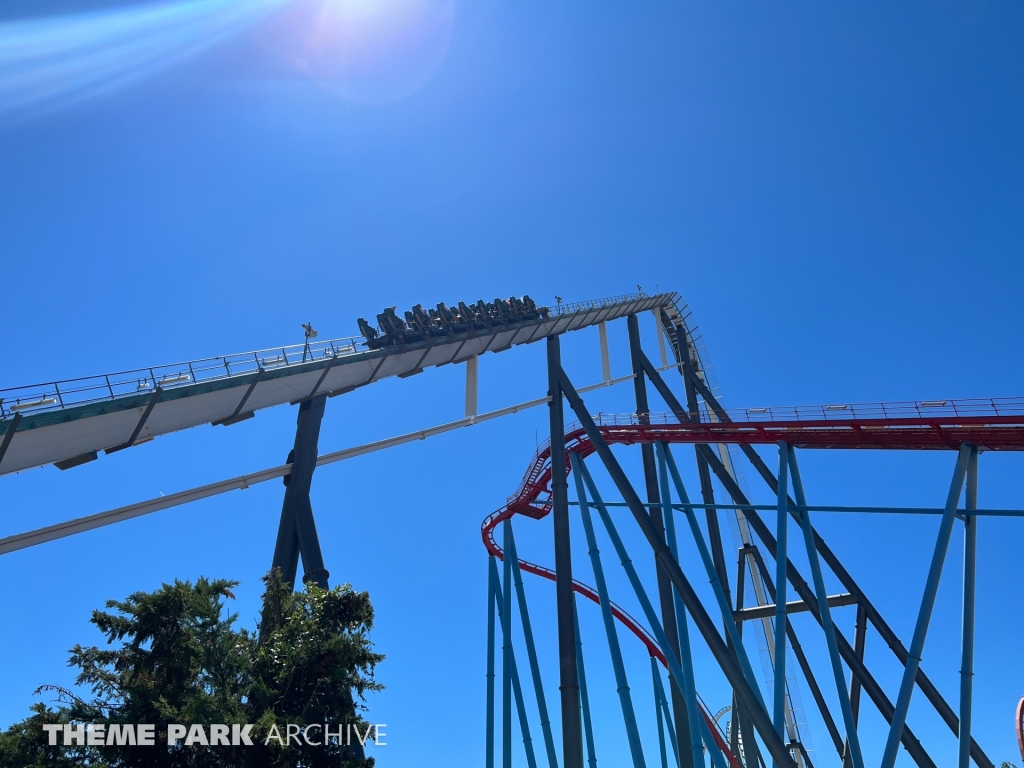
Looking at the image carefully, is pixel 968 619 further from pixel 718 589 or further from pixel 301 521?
pixel 301 521

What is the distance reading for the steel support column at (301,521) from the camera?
38.2 ft

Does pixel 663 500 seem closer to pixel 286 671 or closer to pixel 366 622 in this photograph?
Answer: pixel 366 622

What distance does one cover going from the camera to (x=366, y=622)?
417 inches

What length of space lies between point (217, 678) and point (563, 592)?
6.93 metres

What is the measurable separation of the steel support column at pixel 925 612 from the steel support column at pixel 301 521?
8.21 m

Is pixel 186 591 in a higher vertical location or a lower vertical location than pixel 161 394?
lower

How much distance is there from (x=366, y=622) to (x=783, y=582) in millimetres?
6325

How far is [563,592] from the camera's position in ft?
47.3

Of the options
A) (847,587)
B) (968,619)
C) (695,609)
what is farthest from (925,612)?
(847,587)

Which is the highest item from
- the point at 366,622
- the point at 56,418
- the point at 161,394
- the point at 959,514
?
the point at 161,394

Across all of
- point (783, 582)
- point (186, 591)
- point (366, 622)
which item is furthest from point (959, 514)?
point (186, 591)

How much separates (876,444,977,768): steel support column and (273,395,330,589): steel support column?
26.9ft

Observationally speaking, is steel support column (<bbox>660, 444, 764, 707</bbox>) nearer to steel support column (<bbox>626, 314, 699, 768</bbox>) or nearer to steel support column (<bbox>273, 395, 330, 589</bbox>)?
steel support column (<bbox>626, 314, 699, 768</bbox>)

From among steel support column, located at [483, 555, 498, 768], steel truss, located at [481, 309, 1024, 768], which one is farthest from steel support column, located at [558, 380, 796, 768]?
steel support column, located at [483, 555, 498, 768]
